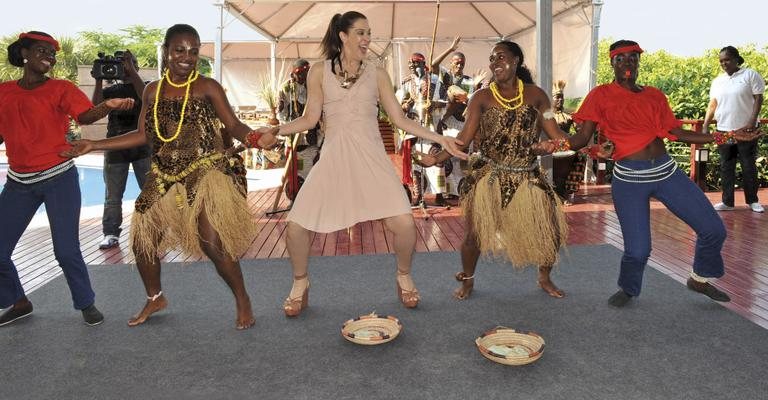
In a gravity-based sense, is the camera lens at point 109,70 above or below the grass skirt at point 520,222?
above

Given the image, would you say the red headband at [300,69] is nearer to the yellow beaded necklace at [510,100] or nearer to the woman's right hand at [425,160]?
the woman's right hand at [425,160]

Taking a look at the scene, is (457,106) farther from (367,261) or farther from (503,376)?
(503,376)

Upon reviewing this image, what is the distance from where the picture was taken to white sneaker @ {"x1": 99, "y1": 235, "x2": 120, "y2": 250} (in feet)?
17.5

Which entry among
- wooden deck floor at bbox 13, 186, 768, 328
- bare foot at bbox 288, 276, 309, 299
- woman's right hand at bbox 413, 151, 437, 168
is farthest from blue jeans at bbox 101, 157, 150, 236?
woman's right hand at bbox 413, 151, 437, 168

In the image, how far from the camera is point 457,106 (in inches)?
270

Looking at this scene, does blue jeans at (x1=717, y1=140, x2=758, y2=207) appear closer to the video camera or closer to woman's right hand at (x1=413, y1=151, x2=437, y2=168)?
woman's right hand at (x1=413, y1=151, x2=437, y2=168)

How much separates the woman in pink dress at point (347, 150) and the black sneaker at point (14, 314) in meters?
1.50

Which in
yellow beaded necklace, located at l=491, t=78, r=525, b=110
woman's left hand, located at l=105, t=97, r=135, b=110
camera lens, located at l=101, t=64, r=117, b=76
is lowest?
woman's left hand, located at l=105, t=97, r=135, b=110

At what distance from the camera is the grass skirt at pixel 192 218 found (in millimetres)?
3137

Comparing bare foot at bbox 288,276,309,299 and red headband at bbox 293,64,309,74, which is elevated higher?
red headband at bbox 293,64,309,74

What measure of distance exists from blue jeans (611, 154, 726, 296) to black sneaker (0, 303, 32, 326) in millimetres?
3197

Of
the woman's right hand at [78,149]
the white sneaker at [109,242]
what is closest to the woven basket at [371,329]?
the woman's right hand at [78,149]

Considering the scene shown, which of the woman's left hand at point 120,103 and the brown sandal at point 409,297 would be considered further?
the brown sandal at point 409,297

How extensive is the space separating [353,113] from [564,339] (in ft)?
4.90
